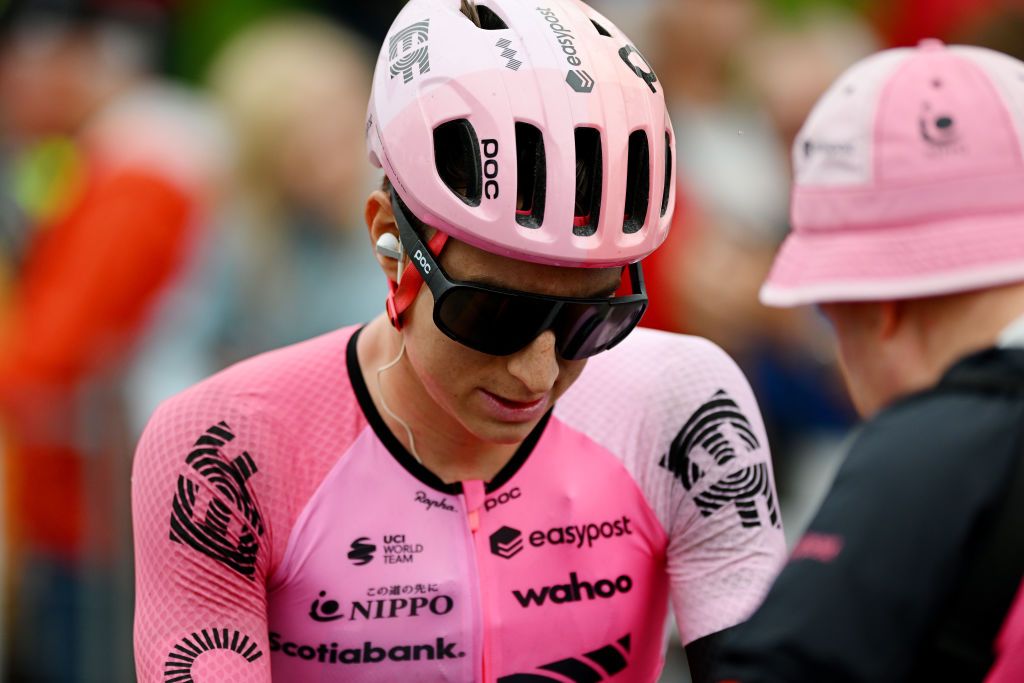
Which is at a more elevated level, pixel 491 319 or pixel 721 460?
pixel 491 319

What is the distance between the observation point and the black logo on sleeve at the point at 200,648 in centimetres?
332

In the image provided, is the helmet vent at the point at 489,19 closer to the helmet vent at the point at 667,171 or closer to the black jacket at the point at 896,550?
the helmet vent at the point at 667,171

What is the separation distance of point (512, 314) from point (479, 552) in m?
0.66

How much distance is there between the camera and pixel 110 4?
802 centimetres

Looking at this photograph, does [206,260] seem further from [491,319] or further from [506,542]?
[491,319]

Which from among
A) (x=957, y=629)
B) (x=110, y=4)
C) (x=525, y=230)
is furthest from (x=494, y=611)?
(x=110, y=4)

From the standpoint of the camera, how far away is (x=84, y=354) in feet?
21.3

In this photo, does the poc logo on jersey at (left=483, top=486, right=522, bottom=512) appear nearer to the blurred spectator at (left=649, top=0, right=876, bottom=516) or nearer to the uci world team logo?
the uci world team logo

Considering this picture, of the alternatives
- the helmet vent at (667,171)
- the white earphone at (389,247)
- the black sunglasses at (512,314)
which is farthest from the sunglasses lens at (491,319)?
the helmet vent at (667,171)

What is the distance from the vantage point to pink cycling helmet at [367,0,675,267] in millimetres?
3139

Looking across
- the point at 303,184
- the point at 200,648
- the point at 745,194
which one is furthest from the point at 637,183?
the point at 745,194

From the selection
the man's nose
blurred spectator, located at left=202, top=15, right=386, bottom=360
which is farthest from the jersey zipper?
blurred spectator, located at left=202, top=15, right=386, bottom=360

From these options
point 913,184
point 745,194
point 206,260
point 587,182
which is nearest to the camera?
point 913,184

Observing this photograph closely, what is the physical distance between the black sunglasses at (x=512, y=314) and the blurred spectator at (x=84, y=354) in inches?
133
